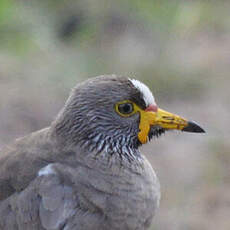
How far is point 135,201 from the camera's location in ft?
13.6

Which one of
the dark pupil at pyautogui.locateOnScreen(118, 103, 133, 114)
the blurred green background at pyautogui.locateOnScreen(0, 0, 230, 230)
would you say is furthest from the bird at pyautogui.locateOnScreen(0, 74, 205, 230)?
the blurred green background at pyautogui.locateOnScreen(0, 0, 230, 230)

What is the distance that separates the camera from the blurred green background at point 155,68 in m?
6.12

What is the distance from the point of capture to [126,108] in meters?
4.21

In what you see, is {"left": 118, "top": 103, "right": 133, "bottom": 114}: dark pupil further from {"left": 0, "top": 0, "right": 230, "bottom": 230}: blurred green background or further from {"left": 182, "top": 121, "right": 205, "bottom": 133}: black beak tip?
{"left": 0, "top": 0, "right": 230, "bottom": 230}: blurred green background

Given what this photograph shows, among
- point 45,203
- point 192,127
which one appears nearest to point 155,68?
point 192,127

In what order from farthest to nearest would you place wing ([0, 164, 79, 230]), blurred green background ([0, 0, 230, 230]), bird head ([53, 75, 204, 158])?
1. blurred green background ([0, 0, 230, 230])
2. bird head ([53, 75, 204, 158])
3. wing ([0, 164, 79, 230])

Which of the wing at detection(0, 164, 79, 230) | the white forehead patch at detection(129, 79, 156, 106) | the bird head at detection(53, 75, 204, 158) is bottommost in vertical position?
the wing at detection(0, 164, 79, 230)

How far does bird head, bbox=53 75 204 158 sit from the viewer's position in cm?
418

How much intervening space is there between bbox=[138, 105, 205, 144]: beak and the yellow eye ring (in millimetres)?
45

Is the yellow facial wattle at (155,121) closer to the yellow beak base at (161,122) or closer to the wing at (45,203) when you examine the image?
the yellow beak base at (161,122)

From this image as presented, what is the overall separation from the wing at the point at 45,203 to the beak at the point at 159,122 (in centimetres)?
46

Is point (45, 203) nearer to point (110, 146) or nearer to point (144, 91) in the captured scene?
point (110, 146)

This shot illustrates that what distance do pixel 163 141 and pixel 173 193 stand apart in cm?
73

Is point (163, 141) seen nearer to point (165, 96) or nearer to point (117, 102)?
point (165, 96)
